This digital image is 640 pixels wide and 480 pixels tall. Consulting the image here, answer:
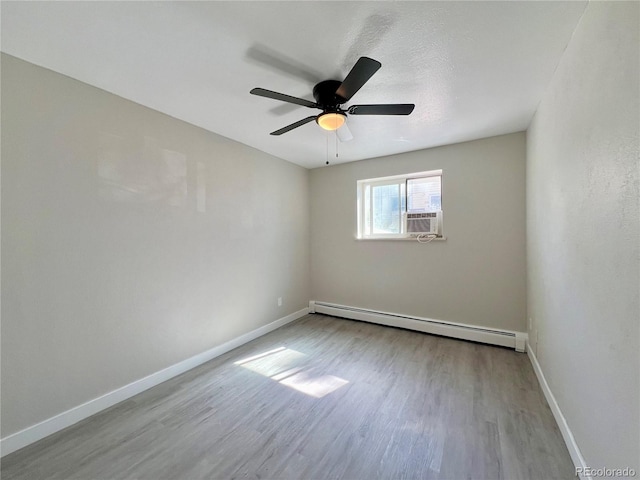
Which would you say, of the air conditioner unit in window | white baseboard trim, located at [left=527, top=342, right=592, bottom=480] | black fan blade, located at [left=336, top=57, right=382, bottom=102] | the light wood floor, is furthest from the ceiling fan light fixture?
white baseboard trim, located at [left=527, top=342, right=592, bottom=480]

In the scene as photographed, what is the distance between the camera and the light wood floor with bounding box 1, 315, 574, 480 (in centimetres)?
138

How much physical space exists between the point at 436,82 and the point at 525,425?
2441 mm

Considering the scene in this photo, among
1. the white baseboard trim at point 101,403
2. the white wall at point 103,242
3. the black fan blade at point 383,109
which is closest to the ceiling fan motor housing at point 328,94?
the black fan blade at point 383,109

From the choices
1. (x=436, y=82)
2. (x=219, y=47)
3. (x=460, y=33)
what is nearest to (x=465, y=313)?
(x=436, y=82)

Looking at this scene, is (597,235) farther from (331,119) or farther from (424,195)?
(424,195)

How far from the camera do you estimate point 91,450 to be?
151cm

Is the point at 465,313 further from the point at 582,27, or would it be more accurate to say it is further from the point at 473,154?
the point at 582,27

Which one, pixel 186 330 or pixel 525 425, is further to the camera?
pixel 186 330

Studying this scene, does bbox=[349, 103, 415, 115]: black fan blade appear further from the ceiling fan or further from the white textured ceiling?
the white textured ceiling

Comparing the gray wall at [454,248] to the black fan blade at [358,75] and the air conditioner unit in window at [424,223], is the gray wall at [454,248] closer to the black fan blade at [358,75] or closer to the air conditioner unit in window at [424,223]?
the air conditioner unit in window at [424,223]

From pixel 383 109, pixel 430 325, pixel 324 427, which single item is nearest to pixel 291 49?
pixel 383 109

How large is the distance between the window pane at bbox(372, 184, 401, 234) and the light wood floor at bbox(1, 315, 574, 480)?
5.89ft

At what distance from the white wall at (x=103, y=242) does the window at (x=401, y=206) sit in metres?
1.89

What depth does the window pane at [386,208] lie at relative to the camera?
11.9ft
